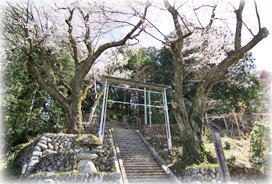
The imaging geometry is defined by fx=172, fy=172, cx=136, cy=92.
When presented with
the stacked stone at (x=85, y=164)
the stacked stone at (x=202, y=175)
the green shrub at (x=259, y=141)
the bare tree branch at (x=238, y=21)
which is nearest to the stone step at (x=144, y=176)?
the stacked stone at (x=202, y=175)

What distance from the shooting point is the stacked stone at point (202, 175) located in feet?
17.8

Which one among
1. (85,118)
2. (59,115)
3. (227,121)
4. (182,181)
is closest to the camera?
(182,181)

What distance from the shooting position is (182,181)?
5.84 meters

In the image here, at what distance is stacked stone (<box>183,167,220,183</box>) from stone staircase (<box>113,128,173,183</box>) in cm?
76

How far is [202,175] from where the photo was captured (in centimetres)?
538

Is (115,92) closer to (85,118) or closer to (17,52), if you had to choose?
(85,118)

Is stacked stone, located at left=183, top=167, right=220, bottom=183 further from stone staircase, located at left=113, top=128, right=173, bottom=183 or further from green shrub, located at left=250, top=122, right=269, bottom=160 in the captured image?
green shrub, located at left=250, top=122, right=269, bottom=160

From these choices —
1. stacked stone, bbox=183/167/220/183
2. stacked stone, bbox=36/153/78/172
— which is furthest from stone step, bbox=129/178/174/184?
stacked stone, bbox=36/153/78/172

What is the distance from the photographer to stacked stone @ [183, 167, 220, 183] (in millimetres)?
5438

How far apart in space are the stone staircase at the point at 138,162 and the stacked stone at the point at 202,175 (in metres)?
0.76

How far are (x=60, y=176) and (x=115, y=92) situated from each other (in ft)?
43.8

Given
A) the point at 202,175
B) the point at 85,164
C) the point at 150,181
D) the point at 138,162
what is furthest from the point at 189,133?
the point at 85,164

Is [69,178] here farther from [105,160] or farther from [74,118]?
[74,118]

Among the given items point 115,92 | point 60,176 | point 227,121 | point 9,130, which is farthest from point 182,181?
point 115,92
